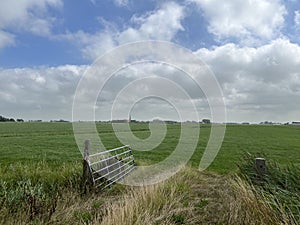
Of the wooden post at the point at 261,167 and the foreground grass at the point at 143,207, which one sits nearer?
the foreground grass at the point at 143,207

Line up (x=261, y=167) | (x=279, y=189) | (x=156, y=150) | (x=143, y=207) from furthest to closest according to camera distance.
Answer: (x=156, y=150) < (x=261, y=167) < (x=279, y=189) < (x=143, y=207)

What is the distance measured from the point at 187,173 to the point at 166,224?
456 cm

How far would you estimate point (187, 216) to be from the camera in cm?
Answer: 508

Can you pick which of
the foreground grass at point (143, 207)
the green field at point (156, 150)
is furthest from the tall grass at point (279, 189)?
the green field at point (156, 150)

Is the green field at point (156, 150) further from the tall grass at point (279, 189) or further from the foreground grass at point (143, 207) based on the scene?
the foreground grass at point (143, 207)

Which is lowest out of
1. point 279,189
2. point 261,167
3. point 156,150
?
point 156,150

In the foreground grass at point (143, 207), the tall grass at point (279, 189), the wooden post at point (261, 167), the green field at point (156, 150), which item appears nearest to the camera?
the tall grass at point (279, 189)

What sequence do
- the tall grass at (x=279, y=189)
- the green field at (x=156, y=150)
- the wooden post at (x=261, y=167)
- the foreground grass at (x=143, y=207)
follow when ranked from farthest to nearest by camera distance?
the green field at (x=156, y=150) → the wooden post at (x=261, y=167) → the foreground grass at (x=143, y=207) → the tall grass at (x=279, y=189)

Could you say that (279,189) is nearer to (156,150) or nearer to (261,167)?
(261,167)

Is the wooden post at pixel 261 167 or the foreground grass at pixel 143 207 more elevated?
the wooden post at pixel 261 167

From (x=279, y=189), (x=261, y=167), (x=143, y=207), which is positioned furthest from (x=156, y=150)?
(x=143, y=207)

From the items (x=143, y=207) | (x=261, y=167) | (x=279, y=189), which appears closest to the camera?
(x=143, y=207)

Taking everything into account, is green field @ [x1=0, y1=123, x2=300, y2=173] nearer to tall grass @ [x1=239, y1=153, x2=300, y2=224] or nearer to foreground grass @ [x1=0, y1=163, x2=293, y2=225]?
tall grass @ [x1=239, y1=153, x2=300, y2=224]

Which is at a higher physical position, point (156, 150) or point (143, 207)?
point (143, 207)
